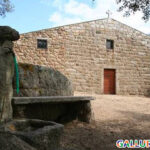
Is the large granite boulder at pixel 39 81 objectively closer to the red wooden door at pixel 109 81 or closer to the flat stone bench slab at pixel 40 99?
the flat stone bench slab at pixel 40 99

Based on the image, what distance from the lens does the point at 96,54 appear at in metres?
11.6

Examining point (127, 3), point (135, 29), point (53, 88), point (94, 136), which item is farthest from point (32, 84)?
point (135, 29)

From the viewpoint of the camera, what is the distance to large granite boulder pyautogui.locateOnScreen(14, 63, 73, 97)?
314cm

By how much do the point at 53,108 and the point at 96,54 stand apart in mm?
8370

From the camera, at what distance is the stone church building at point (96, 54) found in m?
10.6

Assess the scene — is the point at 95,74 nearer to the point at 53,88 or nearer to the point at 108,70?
the point at 108,70

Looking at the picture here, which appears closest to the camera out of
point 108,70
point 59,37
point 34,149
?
point 34,149

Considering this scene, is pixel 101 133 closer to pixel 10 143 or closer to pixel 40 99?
pixel 40 99

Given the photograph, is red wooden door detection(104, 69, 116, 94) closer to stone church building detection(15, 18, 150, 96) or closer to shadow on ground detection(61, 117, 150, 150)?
stone church building detection(15, 18, 150, 96)

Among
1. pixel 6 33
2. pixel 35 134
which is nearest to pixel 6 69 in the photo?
pixel 6 33

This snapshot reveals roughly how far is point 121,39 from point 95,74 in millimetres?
3027

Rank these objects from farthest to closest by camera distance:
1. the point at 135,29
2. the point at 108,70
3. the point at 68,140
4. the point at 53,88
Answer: the point at 135,29 < the point at 108,70 < the point at 53,88 < the point at 68,140

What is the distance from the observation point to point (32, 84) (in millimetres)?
3229

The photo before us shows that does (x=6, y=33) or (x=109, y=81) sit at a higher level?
(x=6, y=33)
